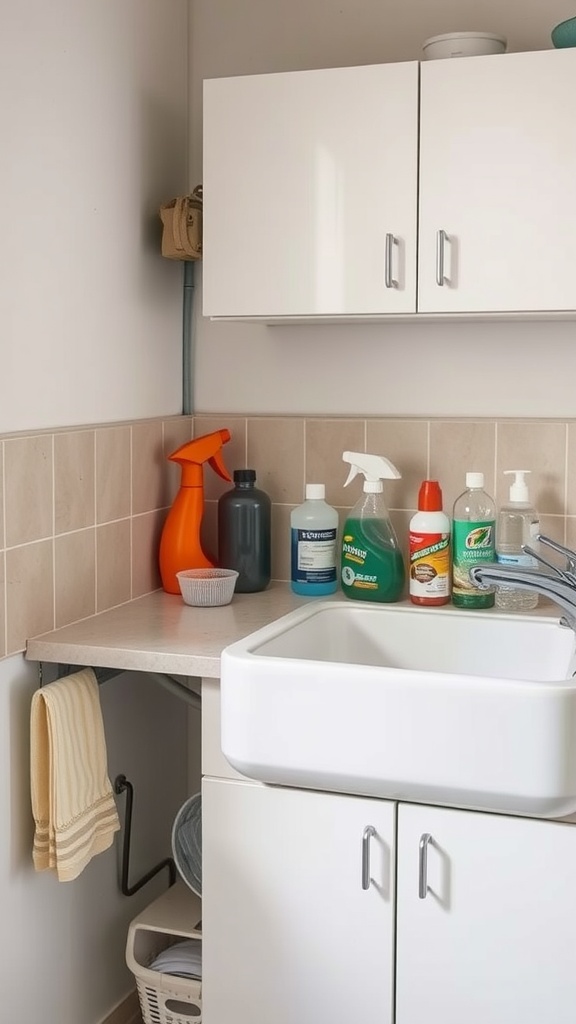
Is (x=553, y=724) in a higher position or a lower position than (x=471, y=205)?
lower

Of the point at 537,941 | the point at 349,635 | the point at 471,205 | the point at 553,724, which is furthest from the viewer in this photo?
the point at 349,635

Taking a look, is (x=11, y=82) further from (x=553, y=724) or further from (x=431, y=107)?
(x=553, y=724)

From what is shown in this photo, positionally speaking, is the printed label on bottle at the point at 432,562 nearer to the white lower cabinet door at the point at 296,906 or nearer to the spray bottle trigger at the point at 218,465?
the spray bottle trigger at the point at 218,465

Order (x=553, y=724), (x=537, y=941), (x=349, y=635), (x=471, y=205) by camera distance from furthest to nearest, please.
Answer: (x=349, y=635)
(x=471, y=205)
(x=537, y=941)
(x=553, y=724)

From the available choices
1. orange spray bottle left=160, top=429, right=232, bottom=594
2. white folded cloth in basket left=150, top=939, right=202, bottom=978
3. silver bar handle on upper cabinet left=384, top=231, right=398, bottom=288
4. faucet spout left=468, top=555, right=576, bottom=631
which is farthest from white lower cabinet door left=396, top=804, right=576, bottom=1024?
silver bar handle on upper cabinet left=384, top=231, right=398, bottom=288

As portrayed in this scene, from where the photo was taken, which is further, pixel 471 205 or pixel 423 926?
pixel 471 205

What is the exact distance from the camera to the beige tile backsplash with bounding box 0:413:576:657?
6.32 feet

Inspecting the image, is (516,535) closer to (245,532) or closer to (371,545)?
(371,545)

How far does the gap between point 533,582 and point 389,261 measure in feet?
2.02

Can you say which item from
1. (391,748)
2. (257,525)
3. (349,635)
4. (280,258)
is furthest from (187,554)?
(391,748)

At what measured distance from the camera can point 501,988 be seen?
1716 millimetres

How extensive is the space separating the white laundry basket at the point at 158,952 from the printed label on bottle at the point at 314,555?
67 cm

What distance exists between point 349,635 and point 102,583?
1.55 feet

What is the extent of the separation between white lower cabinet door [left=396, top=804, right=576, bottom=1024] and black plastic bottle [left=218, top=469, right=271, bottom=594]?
0.73 meters
